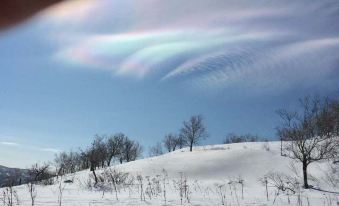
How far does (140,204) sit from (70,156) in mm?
95679

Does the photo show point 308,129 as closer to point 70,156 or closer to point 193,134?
point 193,134

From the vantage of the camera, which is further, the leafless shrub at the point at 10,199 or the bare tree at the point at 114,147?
the bare tree at the point at 114,147

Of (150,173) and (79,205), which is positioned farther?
(150,173)

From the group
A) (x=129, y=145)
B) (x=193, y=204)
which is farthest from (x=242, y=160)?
(x=129, y=145)

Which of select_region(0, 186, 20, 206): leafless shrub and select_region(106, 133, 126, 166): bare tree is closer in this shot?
select_region(0, 186, 20, 206): leafless shrub

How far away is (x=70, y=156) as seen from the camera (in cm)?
10725

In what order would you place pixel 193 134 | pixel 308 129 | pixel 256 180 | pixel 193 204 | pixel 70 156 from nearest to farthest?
pixel 193 204 → pixel 308 129 → pixel 256 180 → pixel 193 134 → pixel 70 156

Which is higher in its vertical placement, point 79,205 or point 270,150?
point 270,150

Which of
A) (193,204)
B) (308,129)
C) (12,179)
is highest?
(308,129)

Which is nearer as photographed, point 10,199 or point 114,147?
point 10,199

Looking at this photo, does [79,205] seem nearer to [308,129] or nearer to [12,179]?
[12,179]

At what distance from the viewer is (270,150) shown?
52.2 metres

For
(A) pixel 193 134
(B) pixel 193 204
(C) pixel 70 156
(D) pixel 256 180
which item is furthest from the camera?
(C) pixel 70 156

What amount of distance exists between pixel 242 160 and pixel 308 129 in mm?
13719
